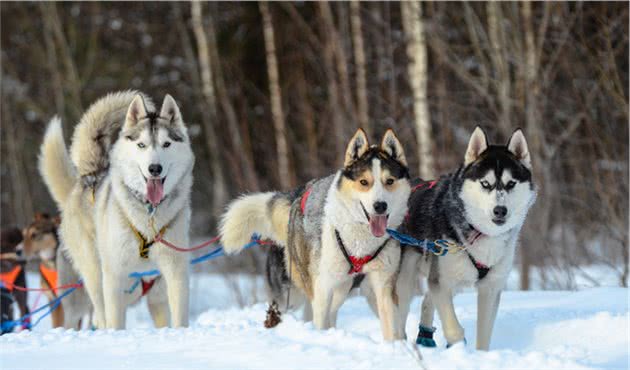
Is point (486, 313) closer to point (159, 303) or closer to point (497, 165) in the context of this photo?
point (497, 165)

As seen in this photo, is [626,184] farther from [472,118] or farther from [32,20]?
[32,20]

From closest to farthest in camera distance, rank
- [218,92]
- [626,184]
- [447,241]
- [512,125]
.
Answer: [447,241] → [626,184] → [512,125] → [218,92]

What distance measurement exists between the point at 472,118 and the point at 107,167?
5.90m

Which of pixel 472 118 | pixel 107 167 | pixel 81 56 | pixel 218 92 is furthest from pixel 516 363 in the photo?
pixel 81 56

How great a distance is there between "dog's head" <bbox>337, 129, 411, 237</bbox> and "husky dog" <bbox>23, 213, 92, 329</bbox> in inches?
92.0

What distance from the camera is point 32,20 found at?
19297mm

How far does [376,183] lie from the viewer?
3943mm

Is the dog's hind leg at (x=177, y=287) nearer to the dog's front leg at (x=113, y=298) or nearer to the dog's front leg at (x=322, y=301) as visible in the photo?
the dog's front leg at (x=113, y=298)

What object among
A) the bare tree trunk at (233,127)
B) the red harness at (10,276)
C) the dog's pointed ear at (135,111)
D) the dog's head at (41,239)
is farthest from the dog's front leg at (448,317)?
the bare tree trunk at (233,127)

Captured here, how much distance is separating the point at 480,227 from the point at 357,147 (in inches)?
27.9

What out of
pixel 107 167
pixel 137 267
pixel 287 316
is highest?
pixel 107 167

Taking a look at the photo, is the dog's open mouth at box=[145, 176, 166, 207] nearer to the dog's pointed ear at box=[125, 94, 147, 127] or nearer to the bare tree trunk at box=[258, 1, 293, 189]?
the dog's pointed ear at box=[125, 94, 147, 127]

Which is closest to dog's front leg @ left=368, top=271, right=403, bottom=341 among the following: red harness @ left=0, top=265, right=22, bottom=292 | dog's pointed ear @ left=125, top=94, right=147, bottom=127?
dog's pointed ear @ left=125, top=94, right=147, bottom=127

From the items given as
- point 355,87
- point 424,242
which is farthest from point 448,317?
point 355,87
